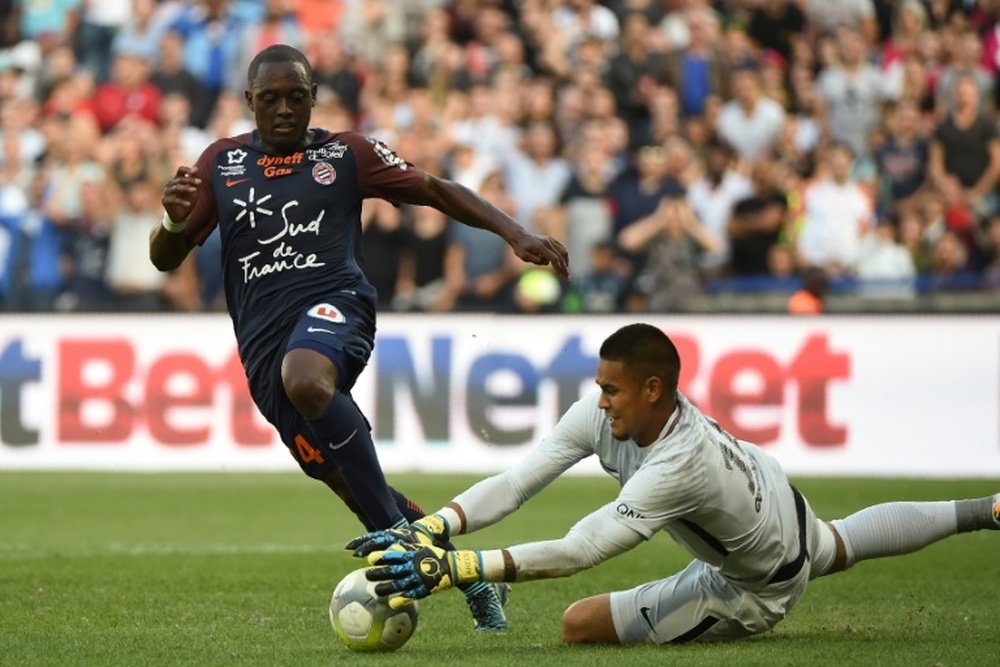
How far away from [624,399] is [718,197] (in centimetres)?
1203

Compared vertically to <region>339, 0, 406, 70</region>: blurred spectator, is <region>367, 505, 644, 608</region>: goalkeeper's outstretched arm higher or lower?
lower

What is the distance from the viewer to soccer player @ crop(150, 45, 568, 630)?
7.69 meters

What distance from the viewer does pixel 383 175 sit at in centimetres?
809

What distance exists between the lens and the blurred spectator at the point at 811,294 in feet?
55.4

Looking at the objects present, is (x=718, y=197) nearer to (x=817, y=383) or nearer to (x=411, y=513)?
(x=817, y=383)

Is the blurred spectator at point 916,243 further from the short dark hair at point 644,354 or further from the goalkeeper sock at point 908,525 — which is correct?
the short dark hair at point 644,354

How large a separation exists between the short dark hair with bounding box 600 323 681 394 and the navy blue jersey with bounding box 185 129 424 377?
1.61 m

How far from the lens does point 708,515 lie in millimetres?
6906

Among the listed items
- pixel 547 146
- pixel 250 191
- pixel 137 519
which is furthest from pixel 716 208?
pixel 250 191

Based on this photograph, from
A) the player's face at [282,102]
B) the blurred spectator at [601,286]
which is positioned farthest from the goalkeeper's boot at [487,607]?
the blurred spectator at [601,286]

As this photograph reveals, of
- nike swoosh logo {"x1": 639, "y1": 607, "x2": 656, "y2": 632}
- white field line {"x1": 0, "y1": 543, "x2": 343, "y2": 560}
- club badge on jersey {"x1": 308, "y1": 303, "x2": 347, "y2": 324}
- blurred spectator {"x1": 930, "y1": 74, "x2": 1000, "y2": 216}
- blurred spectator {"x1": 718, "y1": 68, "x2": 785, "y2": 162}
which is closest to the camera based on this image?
nike swoosh logo {"x1": 639, "y1": 607, "x2": 656, "y2": 632}

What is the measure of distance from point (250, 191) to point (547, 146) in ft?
35.0

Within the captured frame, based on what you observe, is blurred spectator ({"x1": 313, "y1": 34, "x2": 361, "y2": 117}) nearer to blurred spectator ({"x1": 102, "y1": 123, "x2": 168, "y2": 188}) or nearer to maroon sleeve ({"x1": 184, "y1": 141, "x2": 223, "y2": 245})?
blurred spectator ({"x1": 102, "y1": 123, "x2": 168, "y2": 188})

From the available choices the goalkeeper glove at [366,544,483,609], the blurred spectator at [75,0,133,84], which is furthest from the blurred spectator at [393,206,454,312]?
the goalkeeper glove at [366,544,483,609]
